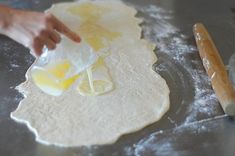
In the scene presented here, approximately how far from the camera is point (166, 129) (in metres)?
1.09

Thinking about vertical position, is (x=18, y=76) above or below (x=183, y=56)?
below

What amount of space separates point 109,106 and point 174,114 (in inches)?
7.3

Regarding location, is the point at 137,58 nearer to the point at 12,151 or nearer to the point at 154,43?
the point at 154,43

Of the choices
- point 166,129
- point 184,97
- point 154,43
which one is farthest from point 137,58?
point 166,129

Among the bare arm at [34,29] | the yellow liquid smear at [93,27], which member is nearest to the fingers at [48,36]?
the bare arm at [34,29]

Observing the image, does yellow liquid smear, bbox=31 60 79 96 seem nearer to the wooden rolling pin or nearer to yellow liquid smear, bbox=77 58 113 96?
yellow liquid smear, bbox=77 58 113 96

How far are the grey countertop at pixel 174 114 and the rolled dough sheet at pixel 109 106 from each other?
23 millimetres

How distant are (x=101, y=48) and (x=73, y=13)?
0.28 metres

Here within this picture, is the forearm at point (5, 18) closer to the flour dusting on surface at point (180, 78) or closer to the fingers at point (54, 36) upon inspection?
the fingers at point (54, 36)

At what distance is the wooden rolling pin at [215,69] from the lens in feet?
3.66

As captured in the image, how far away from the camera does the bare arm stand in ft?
3.65

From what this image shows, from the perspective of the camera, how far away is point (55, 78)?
1.22 meters

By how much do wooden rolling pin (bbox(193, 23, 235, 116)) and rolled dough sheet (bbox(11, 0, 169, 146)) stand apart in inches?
5.8

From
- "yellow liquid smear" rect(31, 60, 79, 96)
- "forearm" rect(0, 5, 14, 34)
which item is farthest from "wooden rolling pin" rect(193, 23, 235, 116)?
"forearm" rect(0, 5, 14, 34)
